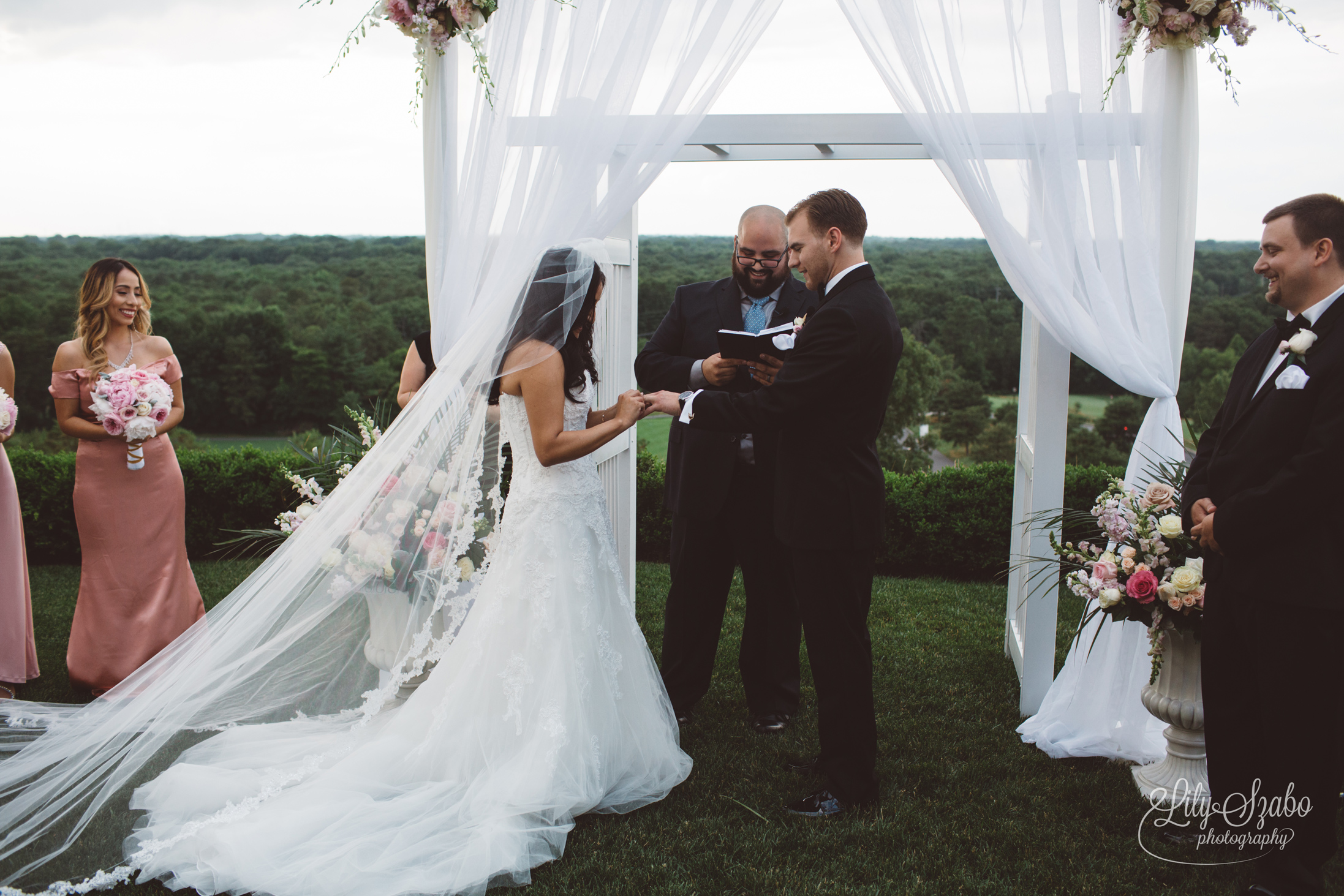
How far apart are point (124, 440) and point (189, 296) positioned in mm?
7916

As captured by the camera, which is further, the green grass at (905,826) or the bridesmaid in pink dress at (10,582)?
the bridesmaid in pink dress at (10,582)

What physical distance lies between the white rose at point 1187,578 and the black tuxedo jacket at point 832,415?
100 centimetres

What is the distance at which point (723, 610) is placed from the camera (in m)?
4.03

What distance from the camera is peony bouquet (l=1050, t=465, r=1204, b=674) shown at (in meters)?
3.06

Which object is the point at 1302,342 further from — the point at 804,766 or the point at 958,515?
the point at 958,515

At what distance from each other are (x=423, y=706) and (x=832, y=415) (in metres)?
1.76

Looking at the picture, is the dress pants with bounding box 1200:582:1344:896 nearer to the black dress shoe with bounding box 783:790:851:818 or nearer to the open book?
the black dress shoe with bounding box 783:790:851:818

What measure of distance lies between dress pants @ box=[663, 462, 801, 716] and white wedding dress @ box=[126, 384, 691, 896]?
0.59 metres

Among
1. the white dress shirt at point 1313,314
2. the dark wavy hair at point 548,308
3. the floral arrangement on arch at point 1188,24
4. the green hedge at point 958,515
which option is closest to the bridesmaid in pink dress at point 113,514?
the dark wavy hair at point 548,308

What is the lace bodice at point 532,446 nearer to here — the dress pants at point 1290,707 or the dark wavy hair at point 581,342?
the dark wavy hair at point 581,342

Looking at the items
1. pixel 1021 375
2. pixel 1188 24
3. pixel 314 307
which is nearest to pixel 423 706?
pixel 1021 375

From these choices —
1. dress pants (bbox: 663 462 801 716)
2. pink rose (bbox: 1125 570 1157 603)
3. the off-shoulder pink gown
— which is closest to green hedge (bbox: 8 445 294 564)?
the off-shoulder pink gown

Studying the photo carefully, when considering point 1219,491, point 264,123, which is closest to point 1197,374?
point 1219,491

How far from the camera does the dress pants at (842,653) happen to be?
10.4 feet
